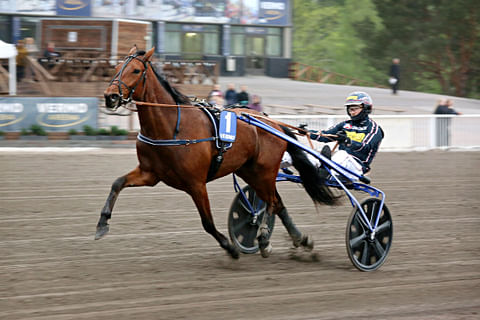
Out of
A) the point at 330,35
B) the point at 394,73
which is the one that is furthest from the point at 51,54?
the point at 330,35

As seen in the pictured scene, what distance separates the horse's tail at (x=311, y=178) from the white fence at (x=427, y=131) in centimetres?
905

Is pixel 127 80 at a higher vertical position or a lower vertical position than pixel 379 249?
higher

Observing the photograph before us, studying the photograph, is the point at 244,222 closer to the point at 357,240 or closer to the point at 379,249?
the point at 357,240

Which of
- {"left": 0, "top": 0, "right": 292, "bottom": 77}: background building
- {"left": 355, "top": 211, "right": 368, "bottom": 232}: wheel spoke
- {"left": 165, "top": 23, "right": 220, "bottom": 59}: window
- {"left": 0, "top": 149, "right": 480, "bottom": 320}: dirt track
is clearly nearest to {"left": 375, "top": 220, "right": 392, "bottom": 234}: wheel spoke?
{"left": 355, "top": 211, "right": 368, "bottom": 232}: wheel spoke

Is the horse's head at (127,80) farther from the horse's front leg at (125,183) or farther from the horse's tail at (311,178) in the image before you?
the horse's tail at (311,178)

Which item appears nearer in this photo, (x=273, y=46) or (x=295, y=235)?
(x=295, y=235)

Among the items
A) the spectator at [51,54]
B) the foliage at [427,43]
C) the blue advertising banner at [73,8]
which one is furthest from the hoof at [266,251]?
the foliage at [427,43]

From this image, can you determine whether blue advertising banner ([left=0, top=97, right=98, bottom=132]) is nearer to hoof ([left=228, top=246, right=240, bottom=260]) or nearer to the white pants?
the white pants

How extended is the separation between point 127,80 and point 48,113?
10262 millimetres

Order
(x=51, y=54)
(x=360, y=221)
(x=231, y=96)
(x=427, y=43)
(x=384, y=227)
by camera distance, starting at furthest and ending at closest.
→ (x=427, y=43), (x=51, y=54), (x=231, y=96), (x=384, y=227), (x=360, y=221)

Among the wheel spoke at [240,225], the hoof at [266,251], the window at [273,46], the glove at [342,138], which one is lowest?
the hoof at [266,251]

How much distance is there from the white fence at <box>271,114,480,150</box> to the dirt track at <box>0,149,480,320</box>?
5.75 m

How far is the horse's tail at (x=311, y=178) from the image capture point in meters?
6.35

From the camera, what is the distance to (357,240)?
Answer: 582cm
